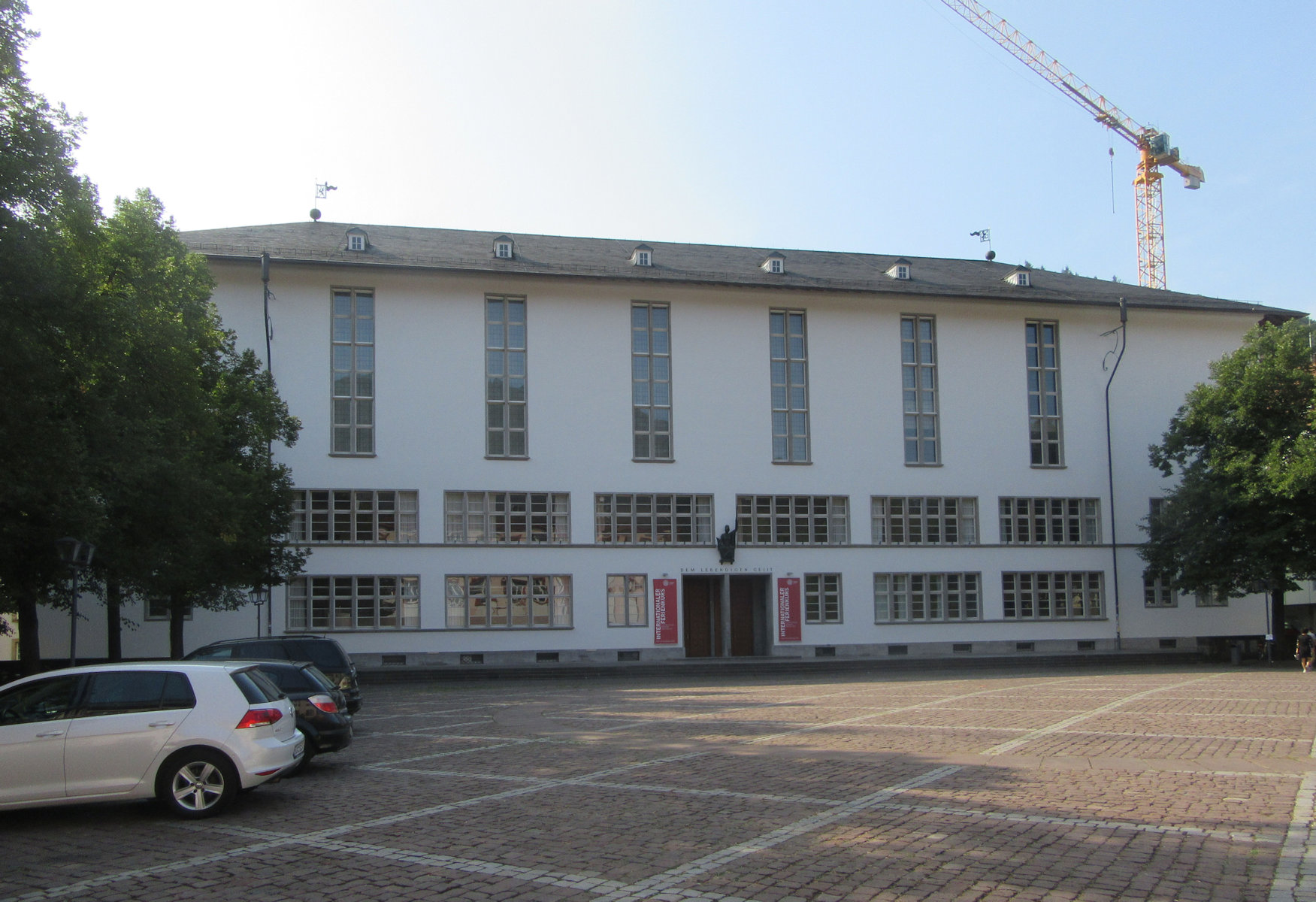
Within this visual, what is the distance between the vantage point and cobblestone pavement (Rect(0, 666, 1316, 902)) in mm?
7355

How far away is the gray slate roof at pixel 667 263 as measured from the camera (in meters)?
40.0

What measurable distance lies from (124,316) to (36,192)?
15.7ft

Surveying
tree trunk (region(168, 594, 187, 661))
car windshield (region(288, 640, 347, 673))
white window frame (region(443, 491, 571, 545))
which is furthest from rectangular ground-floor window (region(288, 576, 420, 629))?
car windshield (region(288, 640, 347, 673))

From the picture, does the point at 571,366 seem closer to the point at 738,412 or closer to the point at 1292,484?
the point at 738,412

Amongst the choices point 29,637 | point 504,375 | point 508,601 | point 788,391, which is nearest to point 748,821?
point 29,637

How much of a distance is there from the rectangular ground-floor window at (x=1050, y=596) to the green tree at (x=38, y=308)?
3467cm

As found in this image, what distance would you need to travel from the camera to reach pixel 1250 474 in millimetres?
36312

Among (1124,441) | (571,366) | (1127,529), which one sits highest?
(571,366)

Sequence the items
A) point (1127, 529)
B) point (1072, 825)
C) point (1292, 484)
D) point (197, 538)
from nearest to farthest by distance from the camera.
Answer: point (1072, 825) < point (197, 538) < point (1292, 484) < point (1127, 529)

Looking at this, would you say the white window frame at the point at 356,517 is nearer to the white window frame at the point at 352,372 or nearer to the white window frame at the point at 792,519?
the white window frame at the point at 352,372

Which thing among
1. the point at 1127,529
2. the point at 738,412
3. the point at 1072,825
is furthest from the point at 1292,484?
the point at 1072,825

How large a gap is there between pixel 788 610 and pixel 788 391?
28.0 ft

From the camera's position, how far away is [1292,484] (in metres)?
34.0

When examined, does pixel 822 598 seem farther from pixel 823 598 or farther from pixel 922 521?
pixel 922 521
